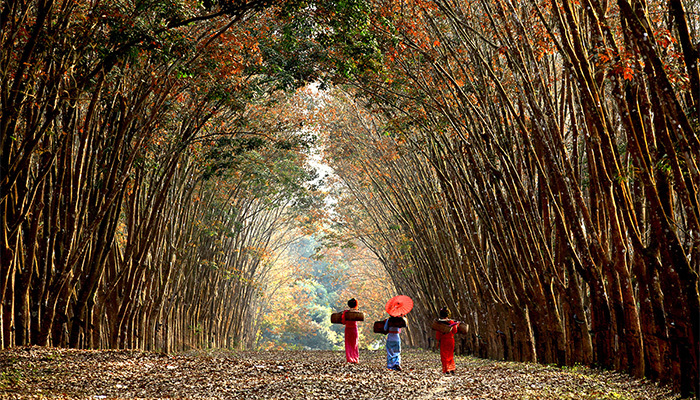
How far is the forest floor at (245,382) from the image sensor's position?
5.35 metres

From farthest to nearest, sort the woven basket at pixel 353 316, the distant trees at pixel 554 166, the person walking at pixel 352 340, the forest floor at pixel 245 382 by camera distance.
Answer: the person walking at pixel 352 340
the woven basket at pixel 353 316
the forest floor at pixel 245 382
the distant trees at pixel 554 166

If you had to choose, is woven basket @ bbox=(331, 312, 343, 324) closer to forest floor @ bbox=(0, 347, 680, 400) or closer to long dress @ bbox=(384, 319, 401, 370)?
long dress @ bbox=(384, 319, 401, 370)

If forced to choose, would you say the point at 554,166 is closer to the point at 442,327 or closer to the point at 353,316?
the point at 442,327

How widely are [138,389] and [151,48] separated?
Result: 3.41 m

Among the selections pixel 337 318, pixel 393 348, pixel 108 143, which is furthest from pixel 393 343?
pixel 108 143

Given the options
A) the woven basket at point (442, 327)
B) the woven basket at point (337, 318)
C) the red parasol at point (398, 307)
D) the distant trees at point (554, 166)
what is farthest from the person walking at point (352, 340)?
the distant trees at point (554, 166)

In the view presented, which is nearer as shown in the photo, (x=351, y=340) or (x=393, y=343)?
(x=393, y=343)

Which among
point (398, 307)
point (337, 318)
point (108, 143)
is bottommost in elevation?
point (337, 318)

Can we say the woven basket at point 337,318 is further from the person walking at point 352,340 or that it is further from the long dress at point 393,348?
the long dress at point 393,348

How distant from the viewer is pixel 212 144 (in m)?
11.7

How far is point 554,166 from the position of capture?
6801 millimetres

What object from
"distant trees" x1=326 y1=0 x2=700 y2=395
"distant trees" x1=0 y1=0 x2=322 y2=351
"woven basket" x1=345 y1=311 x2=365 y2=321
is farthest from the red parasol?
"distant trees" x1=0 y1=0 x2=322 y2=351

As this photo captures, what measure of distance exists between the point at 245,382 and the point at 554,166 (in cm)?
407

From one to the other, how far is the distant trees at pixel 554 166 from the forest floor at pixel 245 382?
65 cm
